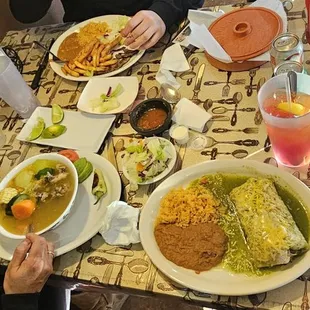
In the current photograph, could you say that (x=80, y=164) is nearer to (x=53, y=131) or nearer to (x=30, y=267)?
(x=53, y=131)

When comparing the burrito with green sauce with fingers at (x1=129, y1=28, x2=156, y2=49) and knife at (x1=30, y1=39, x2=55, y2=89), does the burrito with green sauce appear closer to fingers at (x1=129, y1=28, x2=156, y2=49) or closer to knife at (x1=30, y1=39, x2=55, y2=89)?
fingers at (x1=129, y1=28, x2=156, y2=49)

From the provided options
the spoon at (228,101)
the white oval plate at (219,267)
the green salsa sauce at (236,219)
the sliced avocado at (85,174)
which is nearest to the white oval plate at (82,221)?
the sliced avocado at (85,174)

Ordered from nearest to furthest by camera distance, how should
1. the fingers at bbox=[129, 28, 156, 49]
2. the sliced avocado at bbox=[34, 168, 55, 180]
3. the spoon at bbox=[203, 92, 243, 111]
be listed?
the sliced avocado at bbox=[34, 168, 55, 180] → the spoon at bbox=[203, 92, 243, 111] → the fingers at bbox=[129, 28, 156, 49]

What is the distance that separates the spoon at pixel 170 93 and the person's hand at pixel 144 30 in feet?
0.72

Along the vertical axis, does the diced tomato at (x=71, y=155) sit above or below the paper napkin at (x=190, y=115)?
above

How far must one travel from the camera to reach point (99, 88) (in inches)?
69.0

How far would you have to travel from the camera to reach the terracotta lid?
5.37ft

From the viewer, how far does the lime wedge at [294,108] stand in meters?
1.27

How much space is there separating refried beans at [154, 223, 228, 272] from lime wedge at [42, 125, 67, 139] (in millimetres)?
578

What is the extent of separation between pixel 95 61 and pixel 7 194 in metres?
0.63

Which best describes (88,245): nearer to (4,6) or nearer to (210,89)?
(210,89)

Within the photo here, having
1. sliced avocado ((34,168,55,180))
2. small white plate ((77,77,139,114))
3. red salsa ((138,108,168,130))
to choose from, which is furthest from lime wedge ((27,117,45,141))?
red salsa ((138,108,168,130))

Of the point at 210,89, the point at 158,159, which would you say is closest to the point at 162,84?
the point at 210,89

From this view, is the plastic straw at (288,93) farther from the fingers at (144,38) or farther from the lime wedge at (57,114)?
the lime wedge at (57,114)
